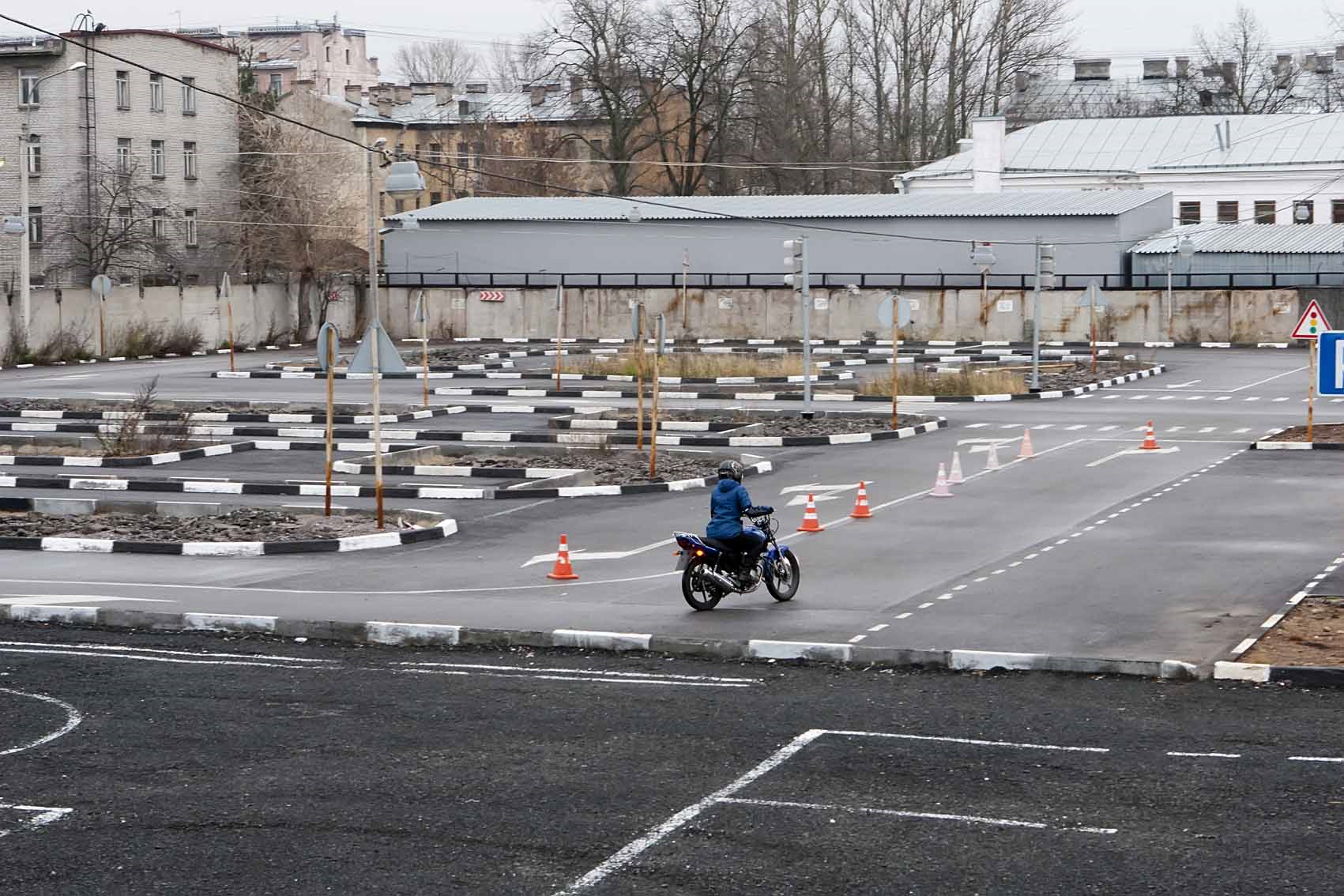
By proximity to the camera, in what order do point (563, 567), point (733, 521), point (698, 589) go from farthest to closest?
point (563, 567)
point (733, 521)
point (698, 589)

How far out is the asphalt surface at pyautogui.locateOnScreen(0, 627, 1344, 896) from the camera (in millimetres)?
7219

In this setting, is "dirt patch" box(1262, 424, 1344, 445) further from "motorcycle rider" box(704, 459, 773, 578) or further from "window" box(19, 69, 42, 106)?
"window" box(19, 69, 42, 106)

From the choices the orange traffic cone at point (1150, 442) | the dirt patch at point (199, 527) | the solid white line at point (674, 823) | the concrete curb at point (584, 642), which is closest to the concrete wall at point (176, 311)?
the dirt patch at point (199, 527)

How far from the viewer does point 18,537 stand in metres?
18.6

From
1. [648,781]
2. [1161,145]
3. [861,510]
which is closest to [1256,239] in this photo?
[1161,145]

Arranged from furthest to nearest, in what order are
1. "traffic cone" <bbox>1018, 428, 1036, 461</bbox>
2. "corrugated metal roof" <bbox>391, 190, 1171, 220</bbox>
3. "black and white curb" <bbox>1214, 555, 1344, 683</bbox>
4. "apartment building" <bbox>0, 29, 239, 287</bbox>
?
1. "corrugated metal roof" <bbox>391, 190, 1171, 220</bbox>
2. "apartment building" <bbox>0, 29, 239, 287</bbox>
3. "traffic cone" <bbox>1018, 428, 1036, 461</bbox>
4. "black and white curb" <bbox>1214, 555, 1344, 683</bbox>

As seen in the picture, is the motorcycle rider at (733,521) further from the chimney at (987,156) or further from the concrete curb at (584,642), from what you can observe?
the chimney at (987,156)

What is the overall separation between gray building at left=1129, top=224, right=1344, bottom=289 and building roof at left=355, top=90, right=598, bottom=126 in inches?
1621

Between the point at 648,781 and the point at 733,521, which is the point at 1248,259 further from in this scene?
the point at 648,781

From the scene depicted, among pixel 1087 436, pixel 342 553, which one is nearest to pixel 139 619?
pixel 342 553

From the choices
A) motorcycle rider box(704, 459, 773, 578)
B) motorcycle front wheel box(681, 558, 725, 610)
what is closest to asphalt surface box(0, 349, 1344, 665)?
motorcycle front wheel box(681, 558, 725, 610)

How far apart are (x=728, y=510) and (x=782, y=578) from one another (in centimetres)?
80

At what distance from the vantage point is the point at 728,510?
14.4m

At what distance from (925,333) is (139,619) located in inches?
2031
